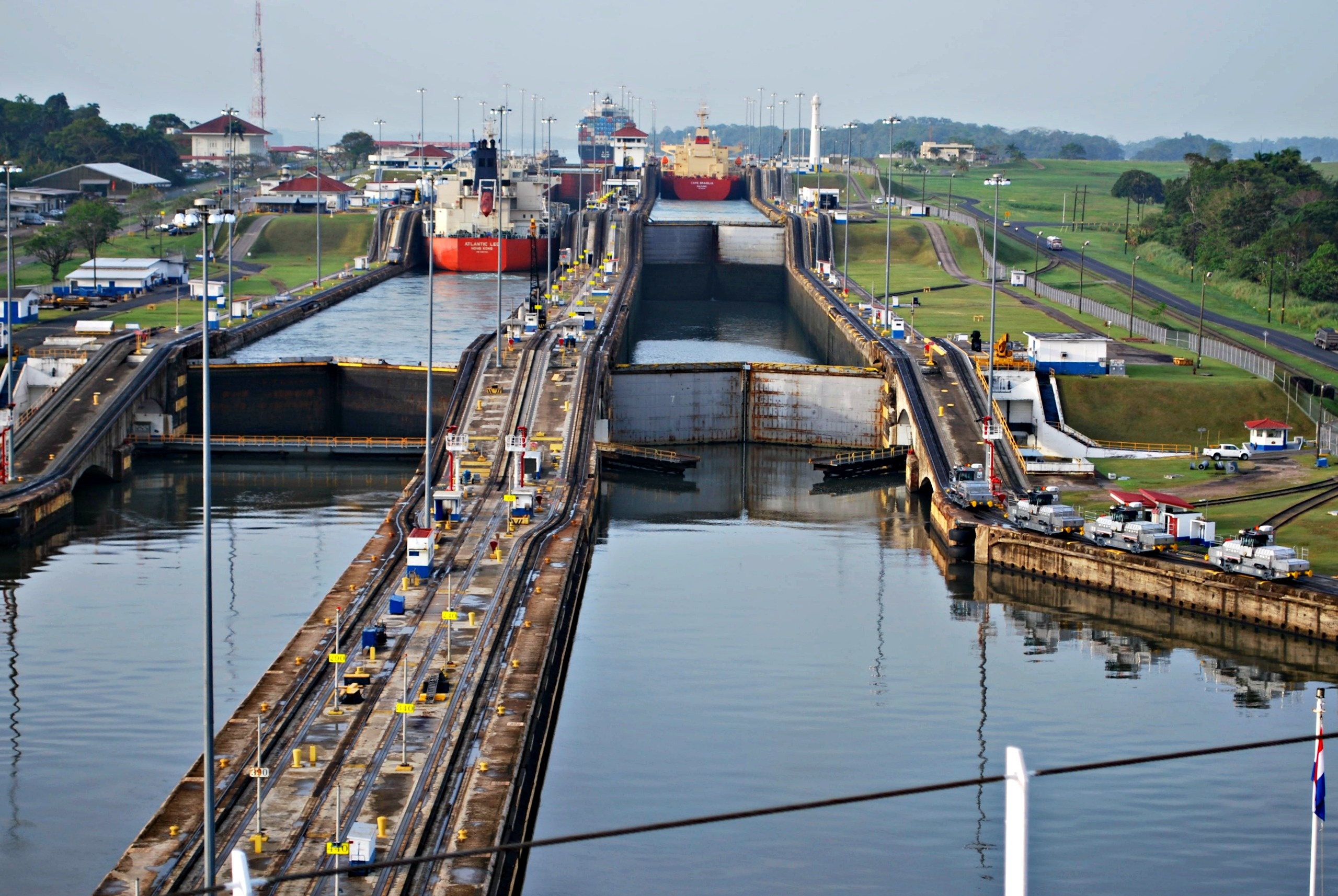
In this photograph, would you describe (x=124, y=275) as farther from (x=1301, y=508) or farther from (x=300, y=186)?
(x=1301, y=508)

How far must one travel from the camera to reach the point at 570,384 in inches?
3270

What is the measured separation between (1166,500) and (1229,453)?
13832 millimetres

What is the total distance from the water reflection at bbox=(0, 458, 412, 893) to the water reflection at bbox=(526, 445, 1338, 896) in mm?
9393

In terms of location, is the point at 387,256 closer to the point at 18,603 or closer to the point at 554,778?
the point at 18,603

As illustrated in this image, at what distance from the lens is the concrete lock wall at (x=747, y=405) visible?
3376 inches

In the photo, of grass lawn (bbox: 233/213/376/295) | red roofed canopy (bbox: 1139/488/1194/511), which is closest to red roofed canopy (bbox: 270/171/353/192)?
grass lawn (bbox: 233/213/376/295)

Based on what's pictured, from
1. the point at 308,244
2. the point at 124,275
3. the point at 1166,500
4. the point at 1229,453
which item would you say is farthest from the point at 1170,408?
the point at 308,244

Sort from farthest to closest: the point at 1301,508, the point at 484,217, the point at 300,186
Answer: the point at 300,186
the point at 484,217
the point at 1301,508

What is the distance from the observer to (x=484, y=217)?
518ft

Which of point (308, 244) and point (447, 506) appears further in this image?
point (308, 244)

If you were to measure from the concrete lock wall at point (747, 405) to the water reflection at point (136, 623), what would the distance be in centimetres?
1312

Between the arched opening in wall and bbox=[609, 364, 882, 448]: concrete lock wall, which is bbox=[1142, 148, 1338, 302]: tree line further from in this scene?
the arched opening in wall

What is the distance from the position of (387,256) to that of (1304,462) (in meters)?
99.3

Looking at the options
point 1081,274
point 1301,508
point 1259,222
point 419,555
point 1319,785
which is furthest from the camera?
point 1259,222
